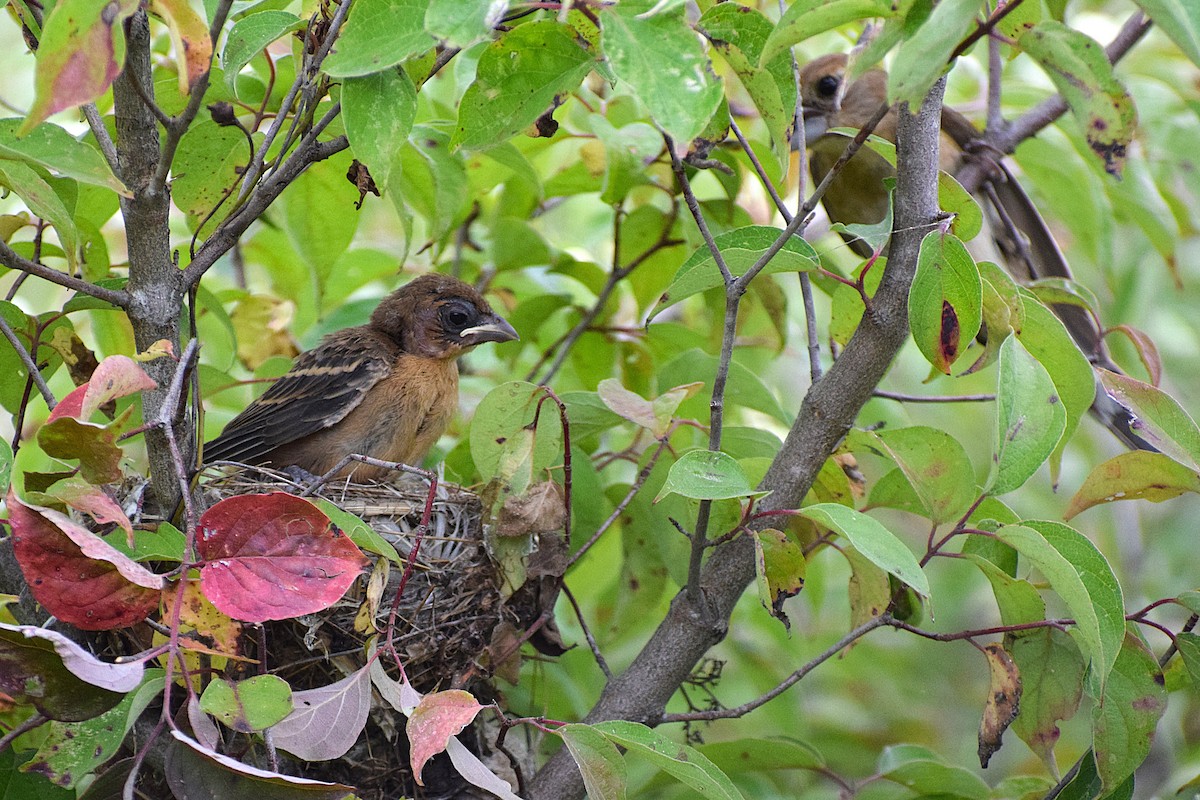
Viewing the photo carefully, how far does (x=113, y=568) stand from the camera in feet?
6.04

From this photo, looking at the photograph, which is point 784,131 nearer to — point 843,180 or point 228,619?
point 228,619

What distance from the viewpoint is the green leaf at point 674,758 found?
1932mm

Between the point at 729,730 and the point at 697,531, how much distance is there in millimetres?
3382

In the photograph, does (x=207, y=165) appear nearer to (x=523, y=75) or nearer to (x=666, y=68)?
(x=523, y=75)

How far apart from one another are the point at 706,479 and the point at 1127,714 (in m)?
1.03

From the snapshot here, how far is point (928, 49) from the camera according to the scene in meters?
1.50

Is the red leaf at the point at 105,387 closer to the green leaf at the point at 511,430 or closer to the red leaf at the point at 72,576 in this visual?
the red leaf at the point at 72,576

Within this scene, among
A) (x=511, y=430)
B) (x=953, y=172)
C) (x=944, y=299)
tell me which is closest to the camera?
(x=944, y=299)

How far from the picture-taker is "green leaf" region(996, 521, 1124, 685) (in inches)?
73.9

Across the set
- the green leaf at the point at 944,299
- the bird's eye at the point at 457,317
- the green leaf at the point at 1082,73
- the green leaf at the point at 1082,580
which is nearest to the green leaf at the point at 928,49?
the green leaf at the point at 1082,73

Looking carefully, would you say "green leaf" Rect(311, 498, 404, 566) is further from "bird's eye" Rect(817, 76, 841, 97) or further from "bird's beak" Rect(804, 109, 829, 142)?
"bird's eye" Rect(817, 76, 841, 97)

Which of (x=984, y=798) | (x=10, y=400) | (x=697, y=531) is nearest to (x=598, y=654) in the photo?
(x=697, y=531)

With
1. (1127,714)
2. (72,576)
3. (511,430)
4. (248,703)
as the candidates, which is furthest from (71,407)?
(1127,714)

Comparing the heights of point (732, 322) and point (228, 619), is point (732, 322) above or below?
above
